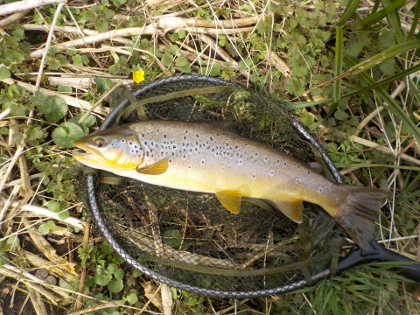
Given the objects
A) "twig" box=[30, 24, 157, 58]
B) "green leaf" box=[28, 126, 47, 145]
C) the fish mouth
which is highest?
"twig" box=[30, 24, 157, 58]

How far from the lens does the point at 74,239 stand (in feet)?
8.01

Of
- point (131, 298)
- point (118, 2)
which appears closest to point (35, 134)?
point (118, 2)

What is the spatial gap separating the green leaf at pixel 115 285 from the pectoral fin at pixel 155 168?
2.63 feet

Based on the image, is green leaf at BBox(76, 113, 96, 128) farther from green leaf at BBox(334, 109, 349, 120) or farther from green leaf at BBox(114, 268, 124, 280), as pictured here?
green leaf at BBox(334, 109, 349, 120)

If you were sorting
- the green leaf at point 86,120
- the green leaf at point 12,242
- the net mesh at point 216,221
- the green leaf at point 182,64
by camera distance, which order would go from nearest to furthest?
the net mesh at point 216,221
the green leaf at point 12,242
the green leaf at point 86,120
the green leaf at point 182,64

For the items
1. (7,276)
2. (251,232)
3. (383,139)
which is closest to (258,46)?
(383,139)

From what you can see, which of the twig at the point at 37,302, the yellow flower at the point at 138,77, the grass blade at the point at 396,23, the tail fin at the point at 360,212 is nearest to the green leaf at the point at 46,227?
the twig at the point at 37,302

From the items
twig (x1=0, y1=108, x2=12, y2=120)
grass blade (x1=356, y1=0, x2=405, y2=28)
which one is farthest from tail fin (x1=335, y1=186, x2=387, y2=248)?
twig (x1=0, y1=108, x2=12, y2=120)

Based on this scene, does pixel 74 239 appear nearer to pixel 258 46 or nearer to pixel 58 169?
pixel 58 169

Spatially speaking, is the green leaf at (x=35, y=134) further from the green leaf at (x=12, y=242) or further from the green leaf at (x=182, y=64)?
the green leaf at (x=182, y=64)

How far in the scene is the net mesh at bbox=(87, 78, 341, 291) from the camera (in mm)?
2256

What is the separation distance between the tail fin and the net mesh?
0.47 feet

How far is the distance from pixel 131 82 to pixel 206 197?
35.7 inches

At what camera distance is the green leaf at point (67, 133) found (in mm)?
2391
